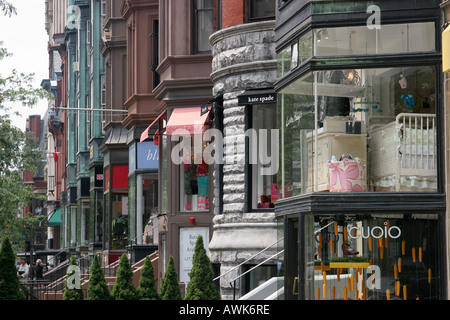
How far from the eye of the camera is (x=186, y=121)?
1061 inches

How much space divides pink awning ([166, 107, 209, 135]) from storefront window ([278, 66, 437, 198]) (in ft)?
24.6

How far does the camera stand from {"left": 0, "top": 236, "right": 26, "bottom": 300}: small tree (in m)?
21.9

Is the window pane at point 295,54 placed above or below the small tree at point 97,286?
above

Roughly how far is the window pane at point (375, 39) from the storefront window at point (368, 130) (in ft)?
1.32

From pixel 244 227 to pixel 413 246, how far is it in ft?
23.1

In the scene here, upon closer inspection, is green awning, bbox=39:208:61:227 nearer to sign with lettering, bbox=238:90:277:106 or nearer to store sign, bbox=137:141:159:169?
store sign, bbox=137:141:159:169

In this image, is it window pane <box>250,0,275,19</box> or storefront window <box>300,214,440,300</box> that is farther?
window pane <box>250,0,275,19</box>

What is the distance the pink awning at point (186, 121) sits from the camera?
26172mm

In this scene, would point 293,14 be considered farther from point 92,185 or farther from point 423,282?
point 92,185

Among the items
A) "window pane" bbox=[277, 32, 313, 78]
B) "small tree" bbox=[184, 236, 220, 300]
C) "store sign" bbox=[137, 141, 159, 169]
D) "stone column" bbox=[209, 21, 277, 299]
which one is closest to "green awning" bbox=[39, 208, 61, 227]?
"store sign" bbox=[137, 141, 159, 169]

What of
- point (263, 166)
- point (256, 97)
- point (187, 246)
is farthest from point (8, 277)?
point (256, 97)

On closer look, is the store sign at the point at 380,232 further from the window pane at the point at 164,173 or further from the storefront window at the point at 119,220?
the storefront window at the point at 119,220

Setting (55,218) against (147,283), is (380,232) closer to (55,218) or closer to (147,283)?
(147,283)

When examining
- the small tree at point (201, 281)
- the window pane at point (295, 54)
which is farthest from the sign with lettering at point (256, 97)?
the small tree at point (201, 281)
